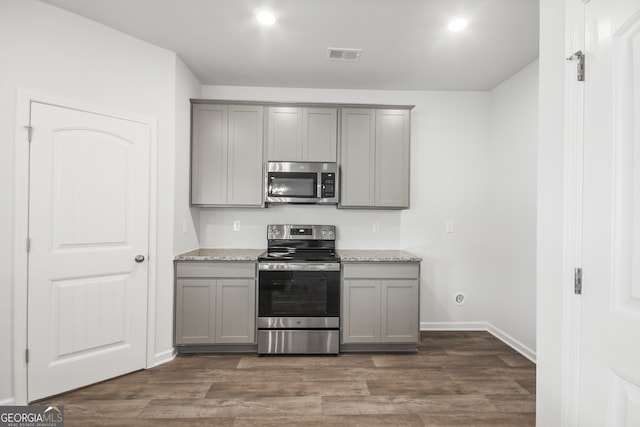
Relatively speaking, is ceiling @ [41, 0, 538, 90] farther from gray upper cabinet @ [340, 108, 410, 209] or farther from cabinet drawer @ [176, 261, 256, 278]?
cabinet drawer @ [176, 261, 256, 278]

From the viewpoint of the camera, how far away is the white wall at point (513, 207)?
292 centimetres

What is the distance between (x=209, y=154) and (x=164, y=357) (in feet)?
6.25

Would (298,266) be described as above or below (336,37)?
below

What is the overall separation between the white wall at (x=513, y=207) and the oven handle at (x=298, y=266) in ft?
5.81

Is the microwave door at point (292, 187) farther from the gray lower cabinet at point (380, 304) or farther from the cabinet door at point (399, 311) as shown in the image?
the cabinet door at point (399, 311)

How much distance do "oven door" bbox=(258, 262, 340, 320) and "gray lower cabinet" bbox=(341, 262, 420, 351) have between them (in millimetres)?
121

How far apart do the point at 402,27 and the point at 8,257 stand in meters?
3.10

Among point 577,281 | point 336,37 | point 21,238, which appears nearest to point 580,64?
point 577,281

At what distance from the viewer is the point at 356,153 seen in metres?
3.26

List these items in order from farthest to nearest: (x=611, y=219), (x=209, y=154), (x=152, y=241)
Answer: (x=209, y=154) → (x=152, y=241) → (x=611, y=219)

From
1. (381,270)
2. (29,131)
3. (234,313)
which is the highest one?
(29,131)

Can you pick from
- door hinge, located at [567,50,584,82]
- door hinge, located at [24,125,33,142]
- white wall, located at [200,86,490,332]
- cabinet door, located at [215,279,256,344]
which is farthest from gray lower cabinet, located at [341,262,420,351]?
door hinge, located at [24,125,33,142]

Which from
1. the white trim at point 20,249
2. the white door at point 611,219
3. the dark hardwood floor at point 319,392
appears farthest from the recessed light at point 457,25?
the white trim at point 20,249

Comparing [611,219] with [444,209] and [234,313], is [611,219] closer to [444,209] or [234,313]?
[444,209]
